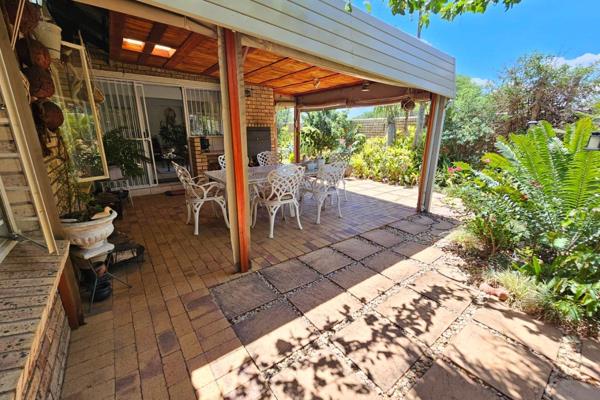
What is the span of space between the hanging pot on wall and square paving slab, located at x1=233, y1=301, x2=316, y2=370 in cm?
254

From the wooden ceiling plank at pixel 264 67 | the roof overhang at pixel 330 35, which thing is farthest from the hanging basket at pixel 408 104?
the wooden ceiling plank at pixel 264 67

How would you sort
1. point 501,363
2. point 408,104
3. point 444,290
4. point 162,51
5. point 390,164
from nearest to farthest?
point 501,363, point 444,290, point 162,51, point 408,104, point 390,164

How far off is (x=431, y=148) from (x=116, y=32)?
5.04 m

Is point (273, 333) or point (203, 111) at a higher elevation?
point (203, 111)

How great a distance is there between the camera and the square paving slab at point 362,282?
7.29 feet

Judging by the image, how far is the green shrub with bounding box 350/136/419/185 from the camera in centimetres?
648

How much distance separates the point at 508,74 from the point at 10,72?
825cm

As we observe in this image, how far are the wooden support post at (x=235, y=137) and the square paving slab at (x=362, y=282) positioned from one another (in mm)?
1012

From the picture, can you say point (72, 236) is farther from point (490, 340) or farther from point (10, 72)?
point (490, 340)

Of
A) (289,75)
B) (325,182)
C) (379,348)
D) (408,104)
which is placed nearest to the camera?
(379,348)

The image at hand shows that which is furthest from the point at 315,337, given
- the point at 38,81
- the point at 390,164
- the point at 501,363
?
the point at 390,164

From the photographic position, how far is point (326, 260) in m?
2.78

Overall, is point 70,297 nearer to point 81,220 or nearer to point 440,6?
point 81,220

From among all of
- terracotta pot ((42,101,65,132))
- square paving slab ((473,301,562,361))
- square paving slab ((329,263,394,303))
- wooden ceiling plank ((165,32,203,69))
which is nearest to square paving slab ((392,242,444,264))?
square paving slab ((329,263,394,303))
